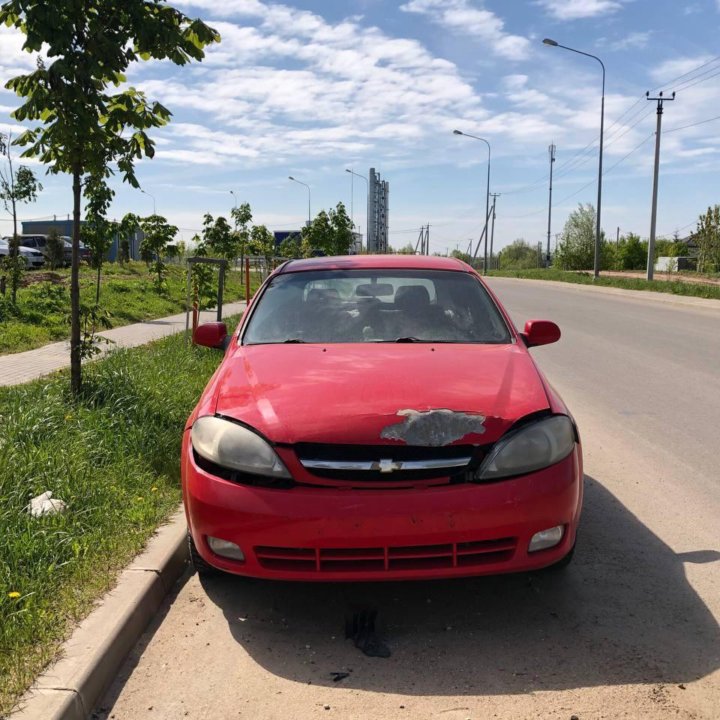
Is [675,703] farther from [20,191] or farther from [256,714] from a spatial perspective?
[20,191]

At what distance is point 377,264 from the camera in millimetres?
4848

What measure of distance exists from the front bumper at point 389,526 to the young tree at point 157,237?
821 inches

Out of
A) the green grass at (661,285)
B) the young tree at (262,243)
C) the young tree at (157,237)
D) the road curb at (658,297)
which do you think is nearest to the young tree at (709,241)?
the green grass at (661,285)

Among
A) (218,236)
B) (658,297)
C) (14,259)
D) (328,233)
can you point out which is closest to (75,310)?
(14,259)

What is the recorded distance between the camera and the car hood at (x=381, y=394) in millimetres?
2916

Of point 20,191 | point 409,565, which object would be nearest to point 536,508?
point 409,565

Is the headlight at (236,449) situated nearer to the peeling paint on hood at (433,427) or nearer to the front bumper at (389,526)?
the front bumper at (389,526)

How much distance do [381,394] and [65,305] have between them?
14350 millimetres

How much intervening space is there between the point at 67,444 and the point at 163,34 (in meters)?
3.23

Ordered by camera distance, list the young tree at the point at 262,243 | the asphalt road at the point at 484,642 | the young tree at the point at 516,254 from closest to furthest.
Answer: the asphalt road at the point at 484,642
the young tree at the point at 262,243
the young tree at the point at 516,254

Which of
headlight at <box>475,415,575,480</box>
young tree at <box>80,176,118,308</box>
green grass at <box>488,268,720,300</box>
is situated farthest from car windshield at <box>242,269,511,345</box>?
green grass at <box>488,268,720,300</box>

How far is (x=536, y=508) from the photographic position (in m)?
2.88

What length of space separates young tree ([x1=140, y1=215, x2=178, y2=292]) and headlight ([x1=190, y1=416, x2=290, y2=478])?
20.6 m

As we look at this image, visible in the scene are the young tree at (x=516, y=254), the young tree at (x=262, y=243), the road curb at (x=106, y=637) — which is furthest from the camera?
the young tree at (x=516, y=254)
